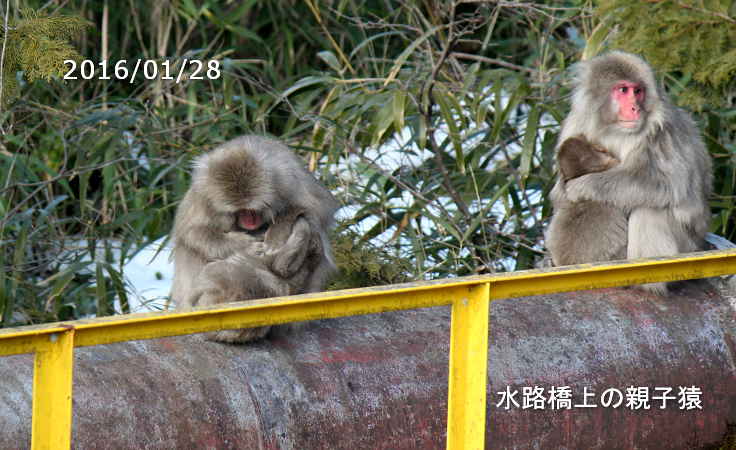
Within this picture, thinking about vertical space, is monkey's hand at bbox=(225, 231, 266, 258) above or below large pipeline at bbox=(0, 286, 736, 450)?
above

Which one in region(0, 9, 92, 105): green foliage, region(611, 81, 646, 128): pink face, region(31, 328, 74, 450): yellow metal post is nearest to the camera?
region(31, 328, 74, 450): yellow metal post

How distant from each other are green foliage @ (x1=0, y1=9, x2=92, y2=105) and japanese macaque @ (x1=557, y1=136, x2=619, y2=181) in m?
2.02

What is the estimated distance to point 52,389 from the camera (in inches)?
76.2

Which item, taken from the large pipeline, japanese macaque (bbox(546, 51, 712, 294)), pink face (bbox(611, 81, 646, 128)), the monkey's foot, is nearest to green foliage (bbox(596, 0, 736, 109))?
japanese macaque (bbox(546, 51, 712, 294))

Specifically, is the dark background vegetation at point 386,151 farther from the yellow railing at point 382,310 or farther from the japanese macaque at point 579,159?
the yellow railing at point 382,310

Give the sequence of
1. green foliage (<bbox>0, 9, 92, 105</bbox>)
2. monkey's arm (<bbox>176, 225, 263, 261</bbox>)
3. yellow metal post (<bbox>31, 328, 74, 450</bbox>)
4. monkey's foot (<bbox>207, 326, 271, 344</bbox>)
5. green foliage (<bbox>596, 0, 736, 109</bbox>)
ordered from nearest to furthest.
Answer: yellow metal post (<bbox>31, 328, 74, 450</bbox>) → monkey's foot (<bbox>207, 326, 271, 344</bbox>) → monkey's arm (<bbox>176, 225, 263, 261</bbox>) → green foliage (<bbox>0, 9, 92, 105</bbox>) → green foliage (<bbox>596, 0, 736, 109</bbox>)

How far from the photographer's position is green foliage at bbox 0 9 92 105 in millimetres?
3891

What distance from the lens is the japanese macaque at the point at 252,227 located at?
11.6ft

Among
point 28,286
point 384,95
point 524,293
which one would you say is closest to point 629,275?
point 524,293

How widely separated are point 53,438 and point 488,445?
1.50m

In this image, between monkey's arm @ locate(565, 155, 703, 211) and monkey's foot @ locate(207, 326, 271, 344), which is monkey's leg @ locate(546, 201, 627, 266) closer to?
monkey's arm @ locate(565, 155, 703, 211)

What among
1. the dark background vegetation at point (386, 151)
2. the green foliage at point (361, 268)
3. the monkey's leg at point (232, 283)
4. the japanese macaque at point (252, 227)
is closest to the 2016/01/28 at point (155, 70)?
the dark background vegetation at point (386, 151)

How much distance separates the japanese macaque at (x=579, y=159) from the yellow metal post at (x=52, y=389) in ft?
10.1

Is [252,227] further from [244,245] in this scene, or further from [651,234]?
[651,234]
